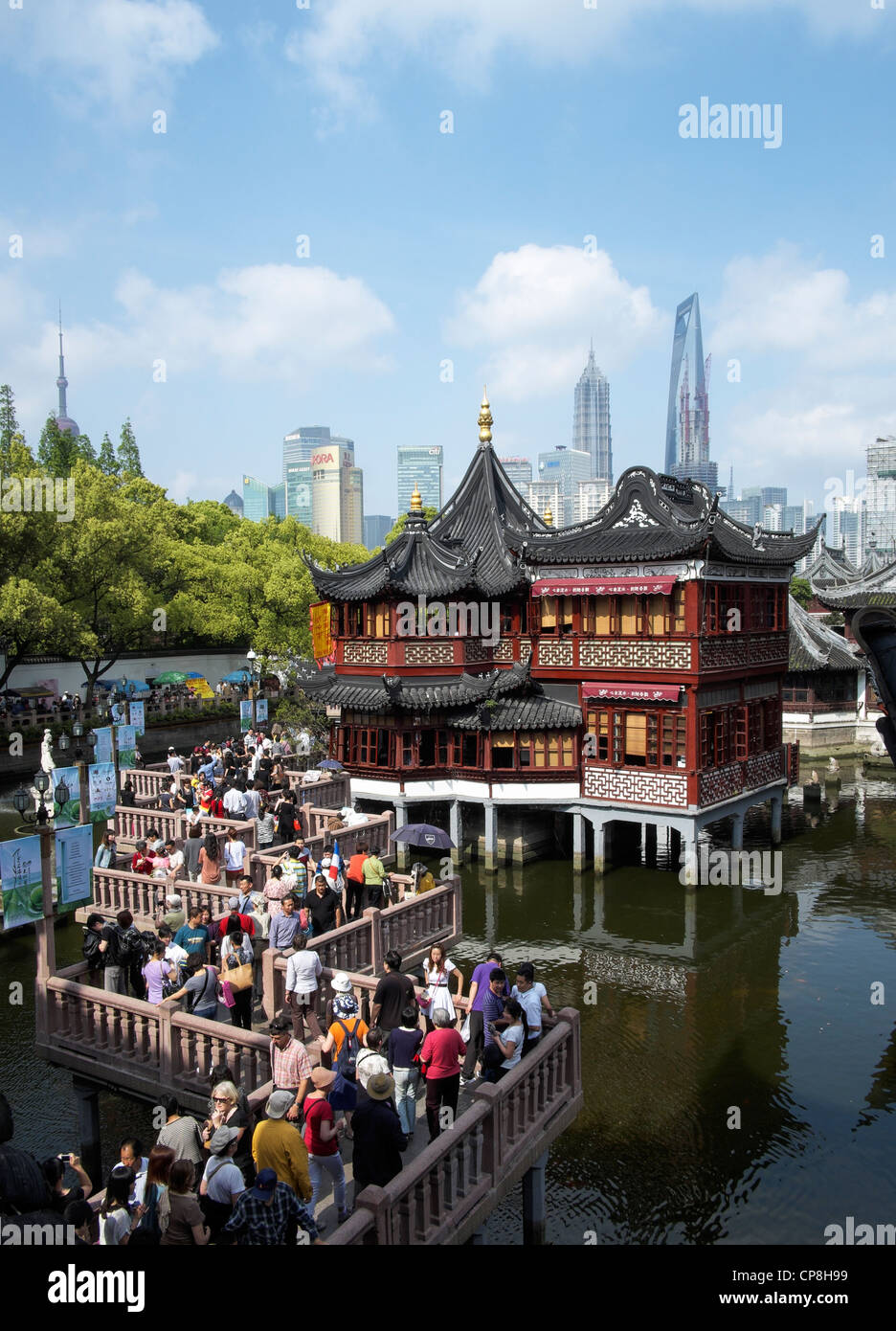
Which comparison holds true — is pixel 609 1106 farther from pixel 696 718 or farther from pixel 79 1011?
pixel 696 718

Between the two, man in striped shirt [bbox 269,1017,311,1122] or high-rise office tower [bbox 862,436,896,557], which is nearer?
man in striped shirt [bbox 269,1017,311,1122]

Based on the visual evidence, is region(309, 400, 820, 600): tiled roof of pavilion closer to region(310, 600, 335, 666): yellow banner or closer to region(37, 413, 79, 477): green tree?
region(310, 600, 335, 666): yellow banner

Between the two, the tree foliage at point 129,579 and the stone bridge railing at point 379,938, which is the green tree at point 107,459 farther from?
the stone bridge railing at point 379,938

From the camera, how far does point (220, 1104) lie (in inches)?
378

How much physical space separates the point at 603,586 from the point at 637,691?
3.22 metres

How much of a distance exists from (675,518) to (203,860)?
1596cm

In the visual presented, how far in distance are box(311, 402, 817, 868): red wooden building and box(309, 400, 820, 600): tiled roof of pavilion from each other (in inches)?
2.7

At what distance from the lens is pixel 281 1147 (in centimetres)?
880

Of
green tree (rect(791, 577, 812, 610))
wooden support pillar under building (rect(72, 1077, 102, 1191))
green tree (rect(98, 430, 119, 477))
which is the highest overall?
green tree (rect(98, 430, 119, 477))

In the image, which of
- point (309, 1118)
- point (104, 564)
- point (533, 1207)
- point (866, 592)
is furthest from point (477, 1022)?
point (866, 592)

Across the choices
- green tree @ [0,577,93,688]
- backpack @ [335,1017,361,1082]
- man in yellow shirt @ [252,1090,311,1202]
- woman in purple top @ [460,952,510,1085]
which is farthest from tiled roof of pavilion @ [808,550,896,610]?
man in yellow shirt @ [252,1090,311,1202]

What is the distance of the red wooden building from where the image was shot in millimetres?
27969
